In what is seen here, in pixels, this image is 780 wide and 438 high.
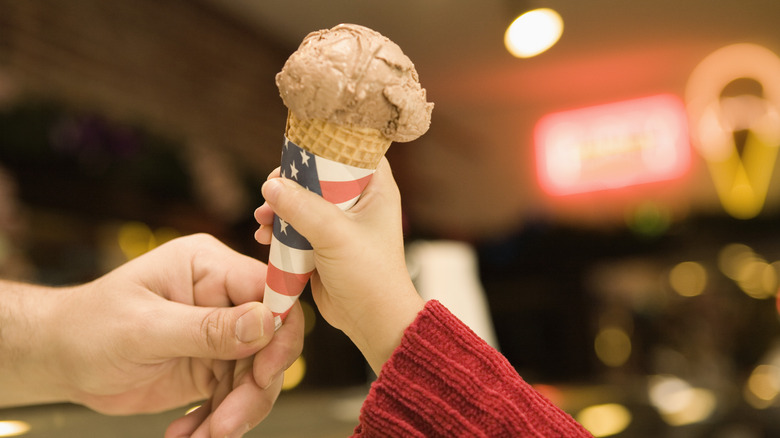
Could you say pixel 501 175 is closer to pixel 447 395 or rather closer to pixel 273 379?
pixel 273 379

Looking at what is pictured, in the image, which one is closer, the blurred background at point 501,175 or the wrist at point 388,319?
the wrist at point 388,319

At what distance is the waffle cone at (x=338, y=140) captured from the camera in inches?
31.1

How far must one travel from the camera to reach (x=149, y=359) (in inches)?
39.4

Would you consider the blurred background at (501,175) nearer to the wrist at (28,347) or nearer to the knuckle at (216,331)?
the wrist at (28,347)

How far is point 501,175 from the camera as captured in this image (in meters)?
5.71

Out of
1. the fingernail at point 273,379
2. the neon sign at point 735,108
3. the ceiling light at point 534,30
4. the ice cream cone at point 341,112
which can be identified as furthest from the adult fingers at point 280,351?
the neon sign at point 735,108

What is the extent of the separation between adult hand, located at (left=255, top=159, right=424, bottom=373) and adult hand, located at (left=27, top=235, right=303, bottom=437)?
143 millimetres

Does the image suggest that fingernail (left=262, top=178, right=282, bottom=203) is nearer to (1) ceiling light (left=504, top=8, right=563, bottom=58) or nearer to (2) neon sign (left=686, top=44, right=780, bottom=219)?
(1) ceiling light (left=504, top=8, right=563, bottom=58)

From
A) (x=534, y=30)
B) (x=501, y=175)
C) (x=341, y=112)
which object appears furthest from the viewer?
(x=501, y=175)

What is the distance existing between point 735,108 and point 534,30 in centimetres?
206

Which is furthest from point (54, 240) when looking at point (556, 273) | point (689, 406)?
point (556, 273)

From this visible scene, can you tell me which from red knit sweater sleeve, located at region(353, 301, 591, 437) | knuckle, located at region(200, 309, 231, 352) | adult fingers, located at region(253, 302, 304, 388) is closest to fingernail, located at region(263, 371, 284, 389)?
adult fingers, located at region(253, 302, 304, 388)

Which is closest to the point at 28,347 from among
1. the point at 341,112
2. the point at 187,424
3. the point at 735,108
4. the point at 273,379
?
the point at 187,424

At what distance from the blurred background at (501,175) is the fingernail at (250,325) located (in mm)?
436
